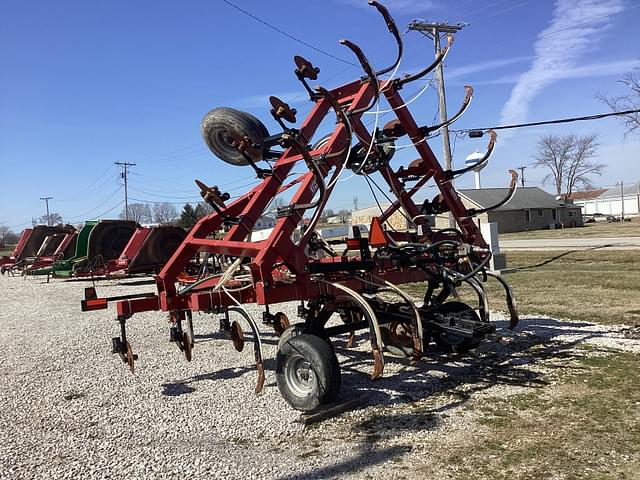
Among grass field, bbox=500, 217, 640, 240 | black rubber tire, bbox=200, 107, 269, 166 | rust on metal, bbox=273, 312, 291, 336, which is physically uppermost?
black rubber tire, bbox=200, 107, 269, 166

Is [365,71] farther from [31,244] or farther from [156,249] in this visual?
[31,244]

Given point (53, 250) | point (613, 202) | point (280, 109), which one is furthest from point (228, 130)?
point (613, 202)

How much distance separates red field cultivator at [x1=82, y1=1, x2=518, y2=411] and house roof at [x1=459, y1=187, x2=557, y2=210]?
40.4 metres

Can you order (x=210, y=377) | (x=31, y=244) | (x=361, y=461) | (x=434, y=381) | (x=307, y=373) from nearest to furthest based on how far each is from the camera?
(x=361, y=461), (x=307, y=373), (x=434, y=381), (x=210, y=377), (x=31, y=244)

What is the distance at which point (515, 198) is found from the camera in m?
50.0

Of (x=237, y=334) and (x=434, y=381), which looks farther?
(x=237, y=334)

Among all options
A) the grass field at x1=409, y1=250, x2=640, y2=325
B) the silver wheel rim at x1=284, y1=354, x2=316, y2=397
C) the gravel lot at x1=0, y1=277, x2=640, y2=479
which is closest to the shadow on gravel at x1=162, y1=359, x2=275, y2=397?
the gravel lot at x1=0, y1=277, x2=640, y2=479

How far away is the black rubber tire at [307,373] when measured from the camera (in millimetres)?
4949

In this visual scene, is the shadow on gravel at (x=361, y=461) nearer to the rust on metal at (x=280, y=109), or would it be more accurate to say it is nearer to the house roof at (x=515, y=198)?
the rust on metal at (x=280, y=109)

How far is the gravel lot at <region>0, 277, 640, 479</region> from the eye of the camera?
4.09 m

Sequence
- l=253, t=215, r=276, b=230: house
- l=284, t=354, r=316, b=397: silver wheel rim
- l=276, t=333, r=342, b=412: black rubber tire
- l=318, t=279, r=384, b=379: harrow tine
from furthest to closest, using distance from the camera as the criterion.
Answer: l=253, t=215, r=276, b=230: house → l=284, t=354, r=316, b=397: silver wheel rim → l=276, t=333, r=342, b=412: black rubber tire → l=318, t=279, r=384, b=379: harrow tine

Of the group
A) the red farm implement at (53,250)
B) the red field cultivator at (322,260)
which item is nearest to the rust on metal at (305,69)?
the red field cultivator at (322,260)

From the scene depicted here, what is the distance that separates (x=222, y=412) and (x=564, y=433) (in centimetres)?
294

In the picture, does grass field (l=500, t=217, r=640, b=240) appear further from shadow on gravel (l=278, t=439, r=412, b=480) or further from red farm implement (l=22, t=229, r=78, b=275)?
shadow on gravel (l=278, t=439, r=412, b=480)
